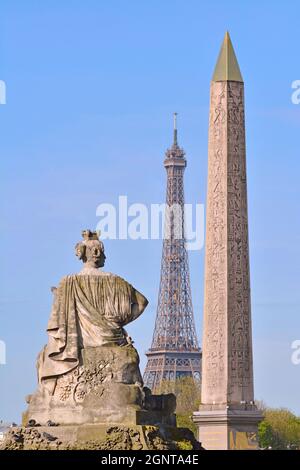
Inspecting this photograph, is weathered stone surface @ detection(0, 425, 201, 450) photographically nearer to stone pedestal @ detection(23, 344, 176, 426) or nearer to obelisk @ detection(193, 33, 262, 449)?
stone pedestal @ detection(23, 344, 176, 426)

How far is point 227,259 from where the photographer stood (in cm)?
6588

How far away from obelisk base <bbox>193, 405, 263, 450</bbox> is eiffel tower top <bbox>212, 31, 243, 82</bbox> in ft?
33.0

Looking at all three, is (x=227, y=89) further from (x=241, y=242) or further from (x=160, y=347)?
(x=160, y=347)

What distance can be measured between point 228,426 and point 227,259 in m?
5.61

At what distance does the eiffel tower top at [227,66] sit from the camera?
67.4 metres

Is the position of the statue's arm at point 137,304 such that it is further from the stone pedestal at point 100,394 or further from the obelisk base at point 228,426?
the obelisk base at point 228,426

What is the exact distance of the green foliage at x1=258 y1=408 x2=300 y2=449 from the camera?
93644 mm

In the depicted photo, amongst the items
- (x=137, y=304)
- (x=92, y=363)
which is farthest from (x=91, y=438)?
(x=137, y=304)

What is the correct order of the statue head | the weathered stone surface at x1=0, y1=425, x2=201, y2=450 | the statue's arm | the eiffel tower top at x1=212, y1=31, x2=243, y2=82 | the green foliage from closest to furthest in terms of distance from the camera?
the weathered stone surface at x1=0, y1=425, x2=201, y2=450 → the statue's arm → the statue head → the eiffel tower top at x1=212, y1=31, x2=243, y2=82 → the green foliage

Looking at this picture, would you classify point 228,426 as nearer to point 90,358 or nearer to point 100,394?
point 90,358

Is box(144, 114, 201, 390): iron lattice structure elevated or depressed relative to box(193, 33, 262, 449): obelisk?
elevated

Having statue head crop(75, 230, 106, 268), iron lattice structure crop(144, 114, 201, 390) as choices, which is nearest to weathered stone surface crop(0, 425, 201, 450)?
statue head crop(75, 230, 106, 268)

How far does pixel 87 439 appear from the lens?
36.2 meters
